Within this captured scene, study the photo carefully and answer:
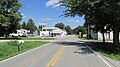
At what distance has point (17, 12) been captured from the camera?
240 feet

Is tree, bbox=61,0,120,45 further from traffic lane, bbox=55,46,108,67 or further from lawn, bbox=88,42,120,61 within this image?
traffic lane, bbox=55,46,108,67

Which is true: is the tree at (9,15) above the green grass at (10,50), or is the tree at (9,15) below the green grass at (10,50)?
above

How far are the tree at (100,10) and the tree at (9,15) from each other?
2799cm

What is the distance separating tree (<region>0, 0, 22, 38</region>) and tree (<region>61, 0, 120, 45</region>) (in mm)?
27992

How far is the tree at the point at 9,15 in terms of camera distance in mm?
67000

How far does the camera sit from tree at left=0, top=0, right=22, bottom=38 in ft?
220

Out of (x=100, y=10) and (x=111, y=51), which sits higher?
(x=100, y=10)

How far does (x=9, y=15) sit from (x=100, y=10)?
44.0m

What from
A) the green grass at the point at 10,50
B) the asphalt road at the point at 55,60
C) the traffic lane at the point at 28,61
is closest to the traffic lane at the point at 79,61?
the asphalt road at the point at 55,60

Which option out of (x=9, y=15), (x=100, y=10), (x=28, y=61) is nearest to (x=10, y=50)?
(x=100, y=10)

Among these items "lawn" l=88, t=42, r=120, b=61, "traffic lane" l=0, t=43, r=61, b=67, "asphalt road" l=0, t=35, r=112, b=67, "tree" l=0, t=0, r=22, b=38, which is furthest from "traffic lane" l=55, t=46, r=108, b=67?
"tree" l=0, t=0, r=22, b=38

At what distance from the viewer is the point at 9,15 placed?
69.2 meters

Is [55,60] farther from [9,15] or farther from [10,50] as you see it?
[9,15]

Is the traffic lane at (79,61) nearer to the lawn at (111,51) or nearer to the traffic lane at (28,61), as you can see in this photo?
the traffic lane at (28,61)
